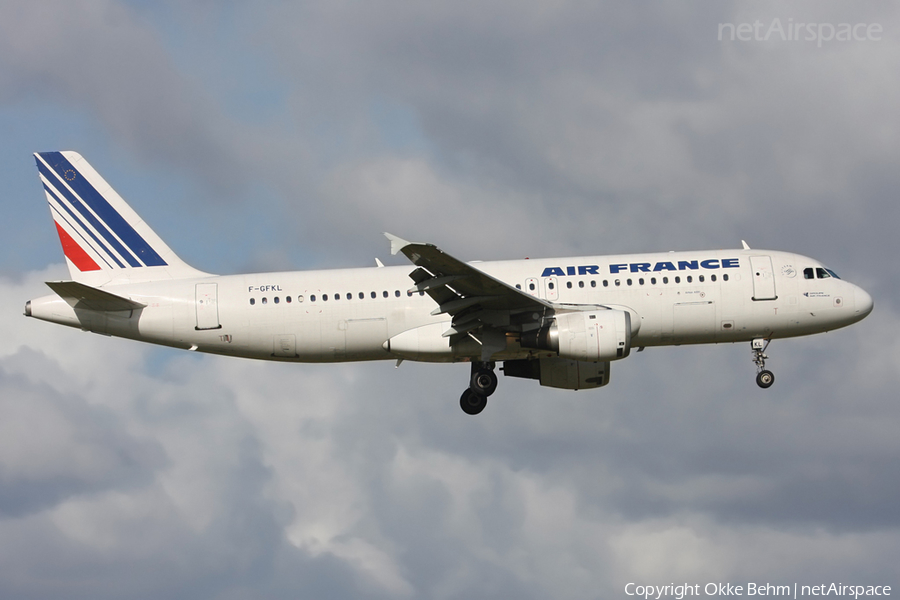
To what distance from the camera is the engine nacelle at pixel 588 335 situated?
3493 centimetres

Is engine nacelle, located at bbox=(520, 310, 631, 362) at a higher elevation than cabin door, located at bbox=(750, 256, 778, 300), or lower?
lower

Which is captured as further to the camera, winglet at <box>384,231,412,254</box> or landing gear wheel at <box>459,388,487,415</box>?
landing gear wheel at <box>459,388,487,415</box>

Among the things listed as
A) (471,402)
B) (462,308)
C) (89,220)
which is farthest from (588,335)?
(89,220)

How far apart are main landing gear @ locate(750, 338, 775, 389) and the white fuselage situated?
727mm

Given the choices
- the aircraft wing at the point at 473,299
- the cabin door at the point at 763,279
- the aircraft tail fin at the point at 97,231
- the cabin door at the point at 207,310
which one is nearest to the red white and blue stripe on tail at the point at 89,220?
the aircraft tail fin at the point at 97,231

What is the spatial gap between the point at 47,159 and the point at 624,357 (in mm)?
23359

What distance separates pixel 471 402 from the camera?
39.1m

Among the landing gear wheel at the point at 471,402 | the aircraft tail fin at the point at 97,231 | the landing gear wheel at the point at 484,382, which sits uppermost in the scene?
the aircraft tail fin at the point at 97,231

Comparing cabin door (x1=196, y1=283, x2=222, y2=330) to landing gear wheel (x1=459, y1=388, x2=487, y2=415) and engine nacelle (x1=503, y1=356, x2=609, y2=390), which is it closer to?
landing gear wheel (x1=459, y1=388, x2=487, y2=415)

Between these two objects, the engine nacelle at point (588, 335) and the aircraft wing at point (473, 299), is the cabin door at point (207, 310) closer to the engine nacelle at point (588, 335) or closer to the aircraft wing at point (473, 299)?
the aircraft wing at point (473, 299)

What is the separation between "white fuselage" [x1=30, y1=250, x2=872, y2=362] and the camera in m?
36.9

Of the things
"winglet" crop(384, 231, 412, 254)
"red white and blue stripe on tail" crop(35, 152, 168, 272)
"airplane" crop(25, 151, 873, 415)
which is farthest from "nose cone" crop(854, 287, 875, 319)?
"red white and blue stripe on tail" crop(35, 152, 168, 272)

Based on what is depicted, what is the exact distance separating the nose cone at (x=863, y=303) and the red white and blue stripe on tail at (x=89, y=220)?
84.4 feet

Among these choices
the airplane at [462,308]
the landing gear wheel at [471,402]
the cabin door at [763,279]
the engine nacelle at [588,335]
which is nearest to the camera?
the engine nacelle at [588,335]
